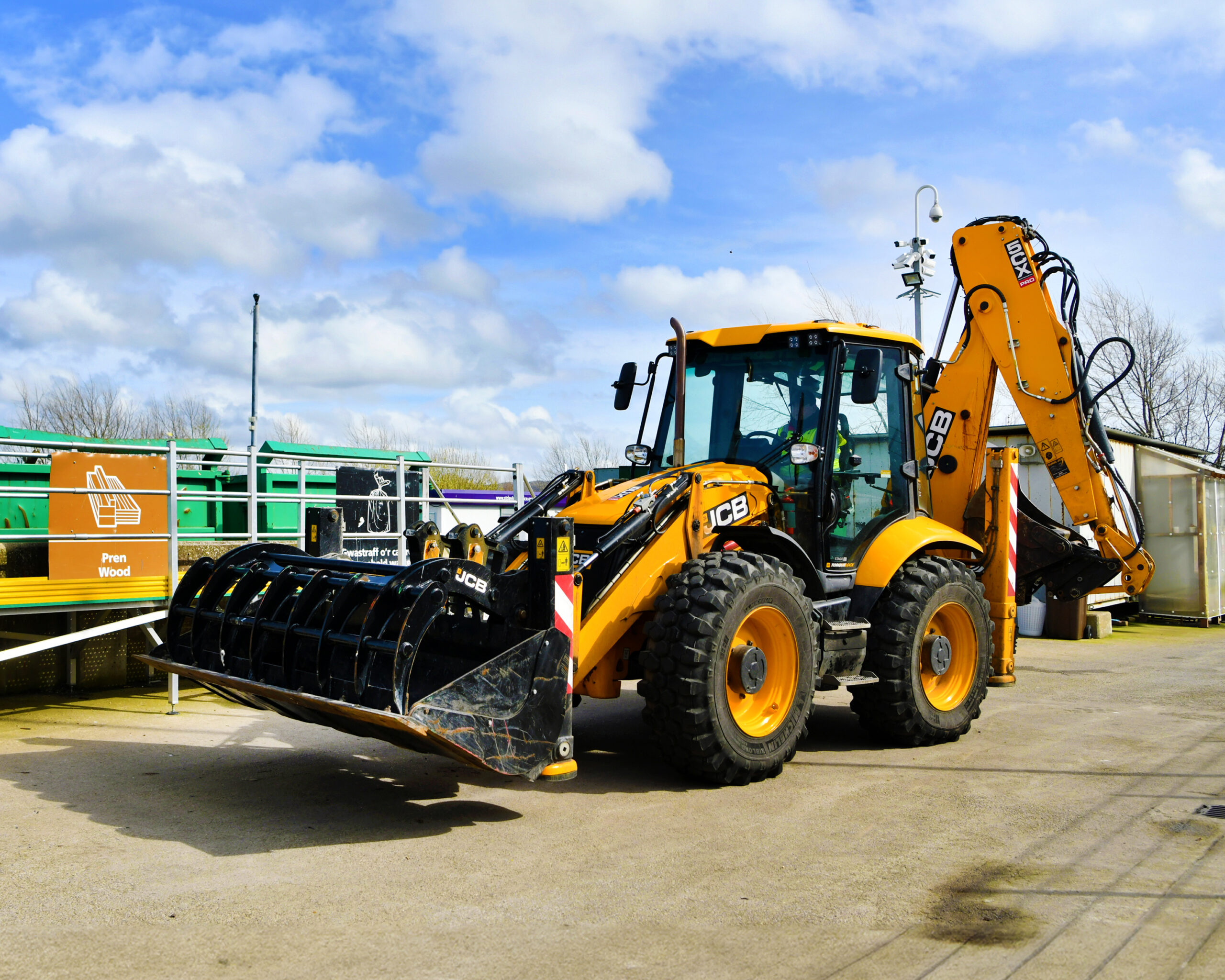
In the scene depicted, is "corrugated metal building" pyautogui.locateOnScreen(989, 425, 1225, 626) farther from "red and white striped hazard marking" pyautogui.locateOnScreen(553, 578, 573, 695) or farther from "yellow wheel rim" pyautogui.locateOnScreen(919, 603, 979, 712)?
"red and white striped hazard marking" pyautogui.locateOnScreen(553, 578, 573, 695)

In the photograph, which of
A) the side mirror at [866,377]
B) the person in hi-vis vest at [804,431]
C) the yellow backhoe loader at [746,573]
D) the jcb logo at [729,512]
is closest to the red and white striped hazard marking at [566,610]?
the yellow backhoe loader at [746,573]

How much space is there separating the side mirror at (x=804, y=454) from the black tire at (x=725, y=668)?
819 mm

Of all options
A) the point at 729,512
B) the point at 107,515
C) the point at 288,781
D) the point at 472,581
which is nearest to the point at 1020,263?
the point at 729,512

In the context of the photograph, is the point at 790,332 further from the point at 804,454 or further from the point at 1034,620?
the point at 1034,620

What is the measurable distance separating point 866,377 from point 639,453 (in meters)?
1.75

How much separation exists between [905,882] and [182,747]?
16.6ft

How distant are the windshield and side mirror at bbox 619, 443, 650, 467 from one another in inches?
4.4

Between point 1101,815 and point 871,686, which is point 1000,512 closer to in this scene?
point 871,686

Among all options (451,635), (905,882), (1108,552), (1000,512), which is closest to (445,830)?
(451,635)

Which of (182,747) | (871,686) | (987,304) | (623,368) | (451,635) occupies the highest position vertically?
(987,304)

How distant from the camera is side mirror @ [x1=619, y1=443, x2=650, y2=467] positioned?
791cm

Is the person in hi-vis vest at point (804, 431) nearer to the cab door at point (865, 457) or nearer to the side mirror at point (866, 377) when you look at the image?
the cab door at point (865, 457)

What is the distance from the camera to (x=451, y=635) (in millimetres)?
5863

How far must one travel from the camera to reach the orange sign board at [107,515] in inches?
356
